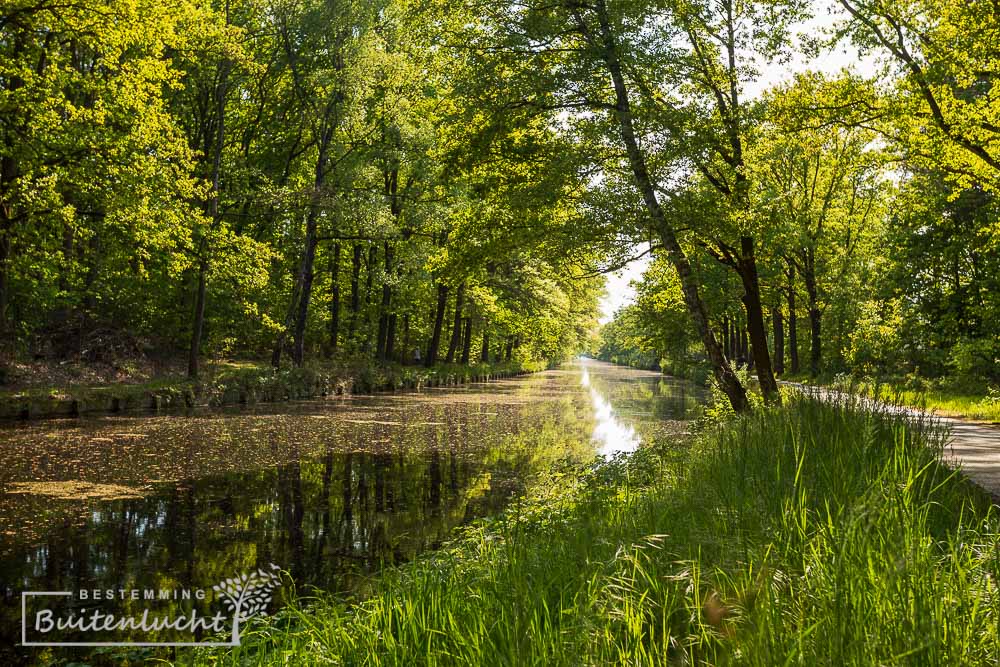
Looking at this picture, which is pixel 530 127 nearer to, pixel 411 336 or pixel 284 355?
pixel 284 355

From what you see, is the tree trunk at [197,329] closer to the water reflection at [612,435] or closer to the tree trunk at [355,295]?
the tree trunk at [355,295]

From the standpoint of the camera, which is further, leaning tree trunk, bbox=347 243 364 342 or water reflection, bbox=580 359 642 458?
leaning tree trunk, bbox=347 243 364 342

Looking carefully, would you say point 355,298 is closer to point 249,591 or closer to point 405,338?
point 405,338

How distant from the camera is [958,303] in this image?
22.8 m

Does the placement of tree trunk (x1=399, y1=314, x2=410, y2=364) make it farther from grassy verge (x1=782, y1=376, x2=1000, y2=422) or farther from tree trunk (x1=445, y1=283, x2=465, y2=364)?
grassy verge (x1=782, y1=376, x2=1000, y2=422)

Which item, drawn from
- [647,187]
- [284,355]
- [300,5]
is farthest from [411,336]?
[647,187]

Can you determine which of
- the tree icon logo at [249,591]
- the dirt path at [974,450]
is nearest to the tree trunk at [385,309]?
the dirt path at [974,450]

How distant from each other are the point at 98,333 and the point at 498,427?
14670mm

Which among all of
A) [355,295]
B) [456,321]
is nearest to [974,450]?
[355,295]

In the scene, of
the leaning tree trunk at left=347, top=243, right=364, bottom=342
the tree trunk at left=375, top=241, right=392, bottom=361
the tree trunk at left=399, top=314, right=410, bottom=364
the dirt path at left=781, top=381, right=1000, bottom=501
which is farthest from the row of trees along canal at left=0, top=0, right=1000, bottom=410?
the tree trunk at left=399, top=314, right=410, bottom=364

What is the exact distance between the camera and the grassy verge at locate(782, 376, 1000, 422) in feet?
21.3

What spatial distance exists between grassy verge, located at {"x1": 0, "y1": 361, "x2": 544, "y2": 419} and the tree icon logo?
13.5 metres

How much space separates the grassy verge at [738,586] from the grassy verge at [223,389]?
50.2 ft

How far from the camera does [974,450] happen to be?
359 inches
